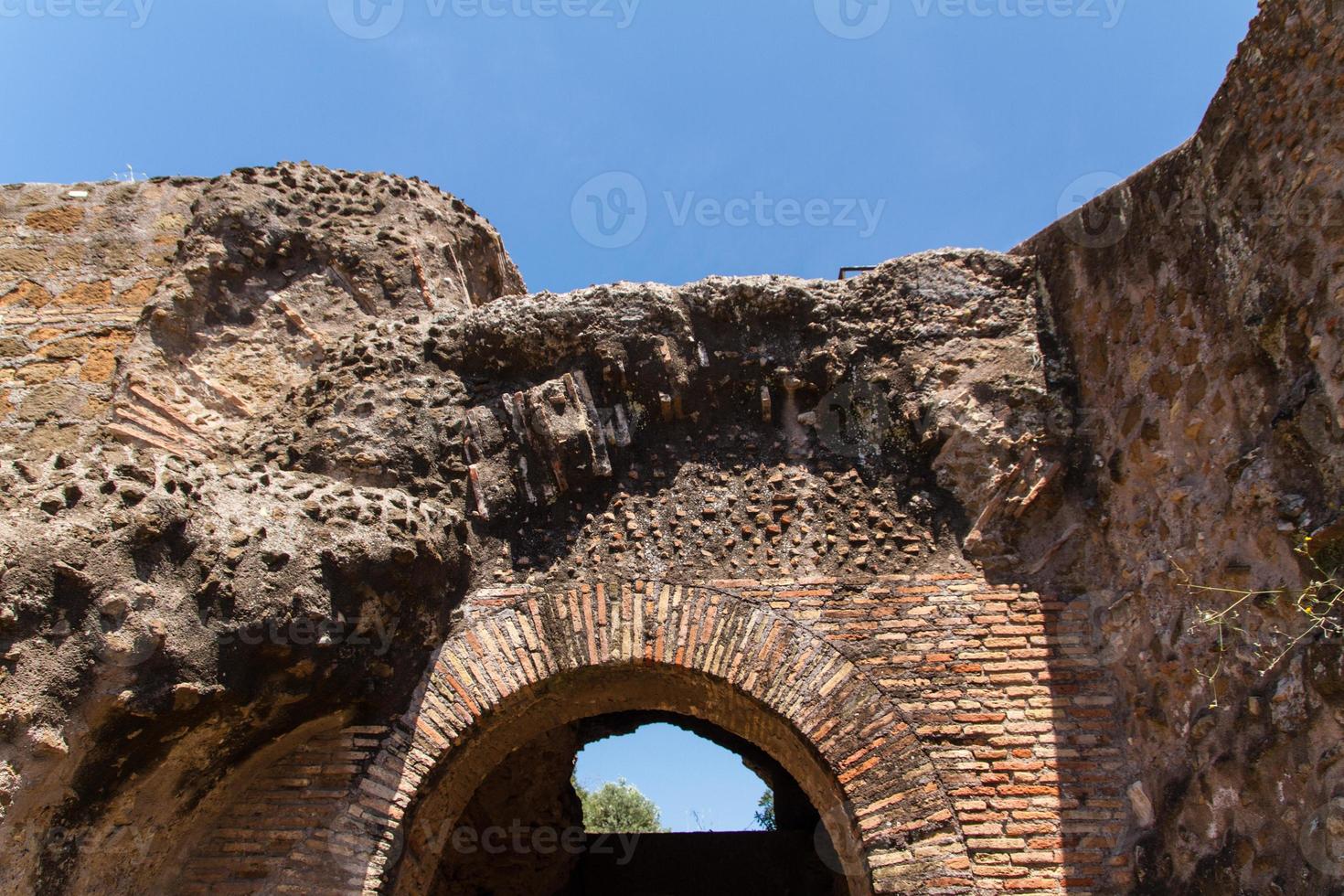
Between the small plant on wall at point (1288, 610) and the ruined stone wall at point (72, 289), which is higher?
the ruined stone wall at point (72, 289)

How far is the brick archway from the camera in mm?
3564

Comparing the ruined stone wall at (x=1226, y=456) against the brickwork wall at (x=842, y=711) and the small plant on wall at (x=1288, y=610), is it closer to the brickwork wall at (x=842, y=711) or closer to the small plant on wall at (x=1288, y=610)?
the small plant on wall at (x=1288, y=610)

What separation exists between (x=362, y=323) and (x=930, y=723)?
357cm

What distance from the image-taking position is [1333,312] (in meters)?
2.86

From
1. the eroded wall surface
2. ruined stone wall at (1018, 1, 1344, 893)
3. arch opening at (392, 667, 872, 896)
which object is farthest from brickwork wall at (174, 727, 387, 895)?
ruined stone wall at (1018, 1, 1344, 893)

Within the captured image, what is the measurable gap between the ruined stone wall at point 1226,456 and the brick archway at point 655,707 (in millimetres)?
890

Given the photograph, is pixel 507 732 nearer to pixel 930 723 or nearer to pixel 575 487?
pixel 575 487

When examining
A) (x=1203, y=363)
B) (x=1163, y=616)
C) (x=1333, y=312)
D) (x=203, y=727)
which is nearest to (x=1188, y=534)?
(x=1163, y=616)

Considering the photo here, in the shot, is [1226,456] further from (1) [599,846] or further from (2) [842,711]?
(1) [599,846]

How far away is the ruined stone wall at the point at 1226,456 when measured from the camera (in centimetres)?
291
